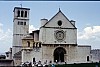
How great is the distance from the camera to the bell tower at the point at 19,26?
166 feet

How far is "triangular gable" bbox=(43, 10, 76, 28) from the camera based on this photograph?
3956 cm

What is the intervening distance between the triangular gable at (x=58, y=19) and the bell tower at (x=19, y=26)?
11977mm

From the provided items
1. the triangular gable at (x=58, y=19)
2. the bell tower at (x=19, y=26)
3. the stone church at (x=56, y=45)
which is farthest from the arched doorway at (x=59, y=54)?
the bell tower at (x=19, y=26)

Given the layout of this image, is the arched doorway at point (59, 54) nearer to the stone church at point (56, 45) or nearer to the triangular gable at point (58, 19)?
the stone church at point (56, 45)

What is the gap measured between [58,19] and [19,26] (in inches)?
520

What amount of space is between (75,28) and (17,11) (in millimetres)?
15274

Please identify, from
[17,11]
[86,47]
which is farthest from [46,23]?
[17,11]

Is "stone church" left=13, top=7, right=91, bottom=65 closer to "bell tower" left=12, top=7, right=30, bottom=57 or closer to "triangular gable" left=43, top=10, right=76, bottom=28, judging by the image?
"triangular gable" left=43, top=10, right=76, bottom=28

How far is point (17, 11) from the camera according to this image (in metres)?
51.2

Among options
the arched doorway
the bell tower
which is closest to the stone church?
the arched doorway

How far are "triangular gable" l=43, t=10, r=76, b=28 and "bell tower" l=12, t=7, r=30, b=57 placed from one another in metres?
12.0

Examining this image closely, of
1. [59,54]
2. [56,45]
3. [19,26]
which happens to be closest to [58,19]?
[56,45]

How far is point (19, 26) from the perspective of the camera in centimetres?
5084

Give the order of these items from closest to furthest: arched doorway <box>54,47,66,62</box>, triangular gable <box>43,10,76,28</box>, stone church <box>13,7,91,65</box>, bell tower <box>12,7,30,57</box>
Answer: stone church <box>13,7,91,65</box>, triangular gable <box>43,10,76,28</box>, arched doorway <box>54,47,66,62</box>, bell tower <box>12,7,30,57</box>
